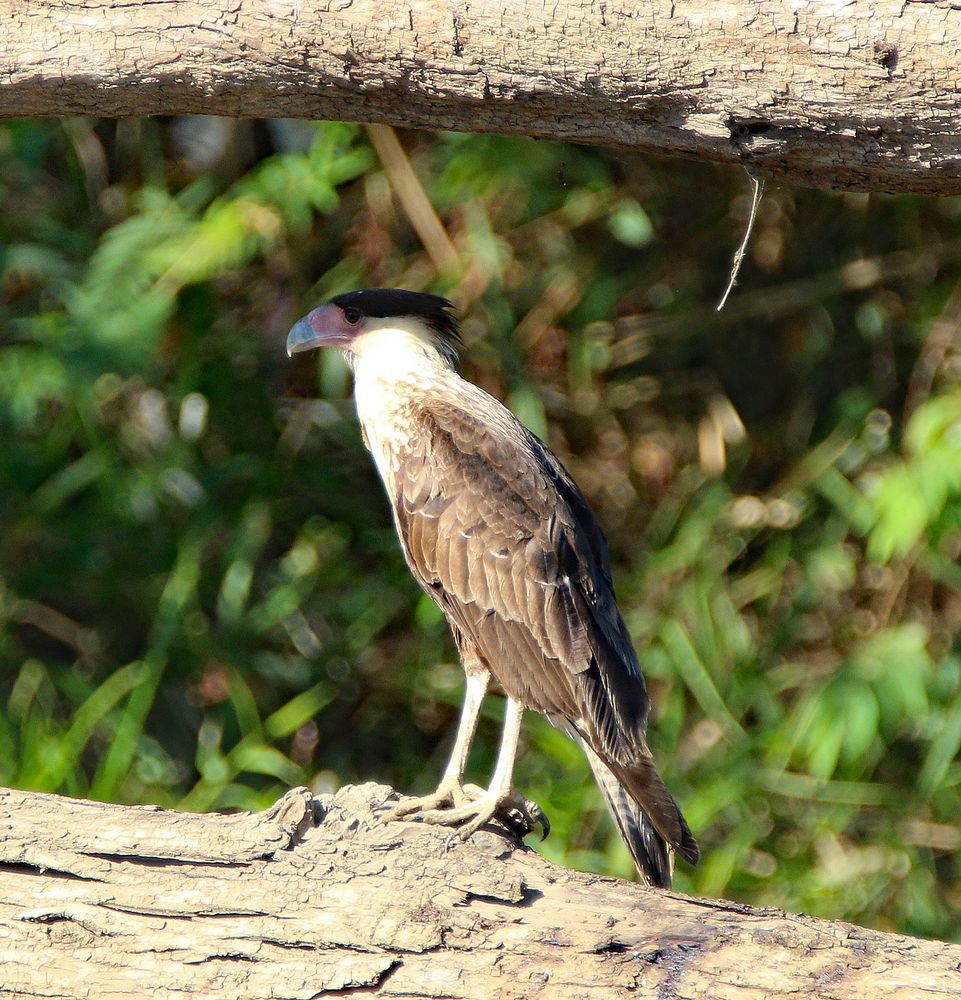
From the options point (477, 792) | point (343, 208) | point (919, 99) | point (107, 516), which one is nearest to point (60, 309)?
point (107, 516)

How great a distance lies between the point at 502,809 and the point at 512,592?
1.76 feet

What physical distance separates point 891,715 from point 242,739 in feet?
8.55

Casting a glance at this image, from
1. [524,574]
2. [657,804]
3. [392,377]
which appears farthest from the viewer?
[392,377]

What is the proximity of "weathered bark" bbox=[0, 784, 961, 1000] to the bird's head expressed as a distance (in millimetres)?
1588

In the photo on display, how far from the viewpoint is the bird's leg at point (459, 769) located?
119 inches

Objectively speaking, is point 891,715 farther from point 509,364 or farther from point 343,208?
point 343,208

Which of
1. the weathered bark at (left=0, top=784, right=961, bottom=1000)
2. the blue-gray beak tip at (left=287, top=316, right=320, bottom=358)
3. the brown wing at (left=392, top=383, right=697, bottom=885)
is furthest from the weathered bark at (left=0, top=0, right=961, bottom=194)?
the weathered bark at (left=0, top=784, right=961, bottom=1000)

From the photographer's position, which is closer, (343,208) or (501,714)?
(501,714)

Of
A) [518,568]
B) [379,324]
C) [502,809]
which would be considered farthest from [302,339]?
[502,809]

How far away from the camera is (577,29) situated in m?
2.27

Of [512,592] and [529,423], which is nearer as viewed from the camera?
[512,592]

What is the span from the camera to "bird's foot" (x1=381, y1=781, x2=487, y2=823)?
2963 mm

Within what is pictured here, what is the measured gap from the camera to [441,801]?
315 cm

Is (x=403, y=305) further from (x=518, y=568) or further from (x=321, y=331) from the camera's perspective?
(x=518, y=568)
